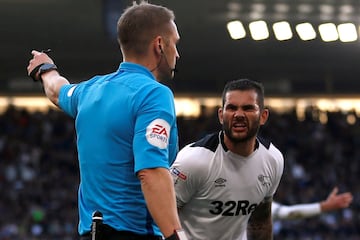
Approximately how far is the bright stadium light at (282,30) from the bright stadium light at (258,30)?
0.26 m

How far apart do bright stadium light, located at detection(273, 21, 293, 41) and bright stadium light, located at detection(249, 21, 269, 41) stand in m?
0.26

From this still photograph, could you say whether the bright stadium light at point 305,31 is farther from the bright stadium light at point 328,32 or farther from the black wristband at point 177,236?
the black wristband at point 177,236

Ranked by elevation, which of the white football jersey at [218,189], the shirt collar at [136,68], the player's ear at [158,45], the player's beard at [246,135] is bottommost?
the white football jersey at [218,189]

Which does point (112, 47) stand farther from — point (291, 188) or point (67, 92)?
point (67, 92)

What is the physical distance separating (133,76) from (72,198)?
62.2ft

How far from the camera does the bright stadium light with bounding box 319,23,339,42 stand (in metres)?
24.4

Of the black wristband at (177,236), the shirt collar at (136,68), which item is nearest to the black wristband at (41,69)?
the shirt collar at (136,68)

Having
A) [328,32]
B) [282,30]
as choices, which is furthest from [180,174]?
[328,32]

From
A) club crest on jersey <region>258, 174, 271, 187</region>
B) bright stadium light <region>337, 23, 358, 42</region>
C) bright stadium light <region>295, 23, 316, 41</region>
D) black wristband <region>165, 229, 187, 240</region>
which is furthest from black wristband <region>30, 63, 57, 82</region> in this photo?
bright stadium light <region>337, 23, 358, 42</region>

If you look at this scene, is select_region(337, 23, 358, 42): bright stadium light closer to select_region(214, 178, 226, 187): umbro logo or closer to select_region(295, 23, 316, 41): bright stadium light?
select_region(295, 23, 316, 41): bright stadium light

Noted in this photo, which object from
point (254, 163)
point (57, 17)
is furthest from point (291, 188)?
point (254, 163)

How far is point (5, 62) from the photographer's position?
2748 cm

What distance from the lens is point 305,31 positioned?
80.1ft

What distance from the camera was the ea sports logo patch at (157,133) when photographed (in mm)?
3457
